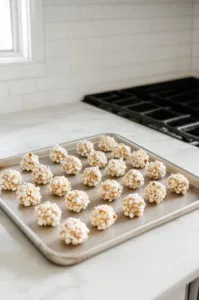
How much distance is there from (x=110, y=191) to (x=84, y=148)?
27cm

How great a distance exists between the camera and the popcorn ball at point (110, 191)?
848 mm

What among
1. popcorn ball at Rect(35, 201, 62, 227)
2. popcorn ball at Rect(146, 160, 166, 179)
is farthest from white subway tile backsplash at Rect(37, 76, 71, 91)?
popcorn ball at Rect(35, 201, 62, 227)

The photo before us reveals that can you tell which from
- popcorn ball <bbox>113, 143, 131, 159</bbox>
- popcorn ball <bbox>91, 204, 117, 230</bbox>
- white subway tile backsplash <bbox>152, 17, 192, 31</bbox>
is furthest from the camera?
white subway tile backsplash <bbox>152, 17, 192, 31</bbox>

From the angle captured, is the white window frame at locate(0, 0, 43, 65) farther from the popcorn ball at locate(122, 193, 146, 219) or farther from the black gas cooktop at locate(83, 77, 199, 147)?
the popcorn ball at locate(122, 193, 146, 219)

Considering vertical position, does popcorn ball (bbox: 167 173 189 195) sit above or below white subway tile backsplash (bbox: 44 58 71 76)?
below

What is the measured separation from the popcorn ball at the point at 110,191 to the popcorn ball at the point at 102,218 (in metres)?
0.09

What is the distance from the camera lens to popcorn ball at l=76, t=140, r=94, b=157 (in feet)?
3.57

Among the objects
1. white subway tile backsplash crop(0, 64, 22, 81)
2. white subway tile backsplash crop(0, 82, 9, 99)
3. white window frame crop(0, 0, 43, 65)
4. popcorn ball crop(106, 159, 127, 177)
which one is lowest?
popcorn ball crop(106, 159, 127, 177)

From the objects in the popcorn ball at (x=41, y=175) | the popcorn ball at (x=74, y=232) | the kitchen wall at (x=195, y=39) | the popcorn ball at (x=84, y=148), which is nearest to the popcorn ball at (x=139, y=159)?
the popcorn ball at (x=84, y=148)

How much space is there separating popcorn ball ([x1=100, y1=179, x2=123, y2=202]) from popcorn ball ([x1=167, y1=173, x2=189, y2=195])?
12 cm

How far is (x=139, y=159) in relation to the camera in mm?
1012

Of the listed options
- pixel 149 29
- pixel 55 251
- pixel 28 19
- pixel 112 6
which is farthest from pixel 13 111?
pixel 55 251

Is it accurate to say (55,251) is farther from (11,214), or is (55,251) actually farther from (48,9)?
(48,9)

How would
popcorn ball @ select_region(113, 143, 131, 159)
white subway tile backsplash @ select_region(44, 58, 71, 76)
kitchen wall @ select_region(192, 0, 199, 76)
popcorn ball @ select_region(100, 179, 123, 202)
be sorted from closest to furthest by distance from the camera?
popcorn ball @ select_region(100, 179, 123, 202)
popcorn ball @ select_region(113, 143, 131, 159)
white subway tile backsplash @ select_region(44, 58, 71, 76)
kitchen wall @ select_region(192, 0, 199, 76)
